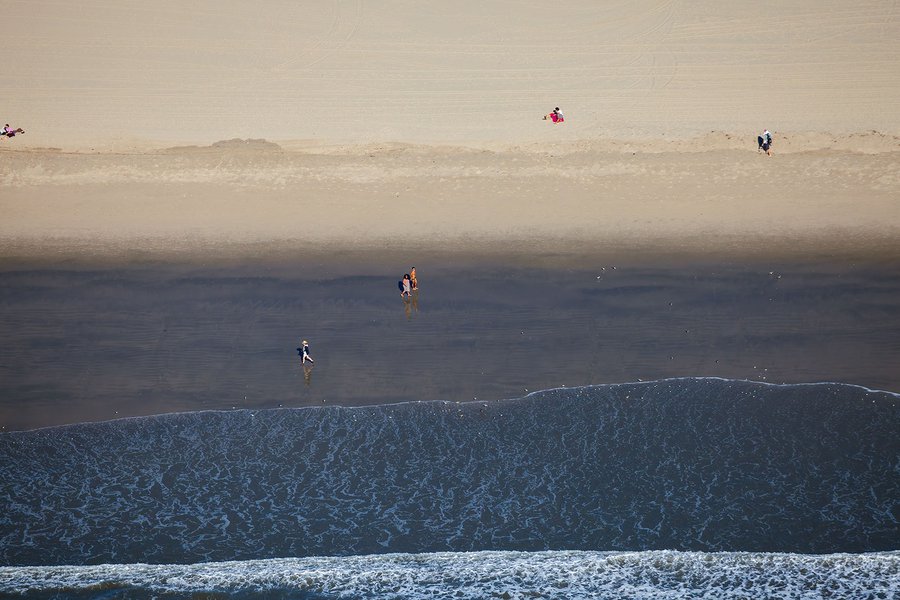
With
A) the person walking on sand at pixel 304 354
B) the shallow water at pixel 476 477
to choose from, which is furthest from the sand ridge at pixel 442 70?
the shallow water at pixel 476 477

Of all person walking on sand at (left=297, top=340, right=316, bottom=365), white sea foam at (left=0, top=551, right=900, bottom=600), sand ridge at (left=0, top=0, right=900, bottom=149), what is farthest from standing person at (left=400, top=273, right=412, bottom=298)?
white sea foam at (left=0, top=551, right=900, bottom=600)

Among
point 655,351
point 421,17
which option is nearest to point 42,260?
point 421,17

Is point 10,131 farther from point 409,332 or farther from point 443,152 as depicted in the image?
point 409,332

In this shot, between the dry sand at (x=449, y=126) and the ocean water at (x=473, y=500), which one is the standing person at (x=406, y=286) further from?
the ocean water at (x=473, y=500)

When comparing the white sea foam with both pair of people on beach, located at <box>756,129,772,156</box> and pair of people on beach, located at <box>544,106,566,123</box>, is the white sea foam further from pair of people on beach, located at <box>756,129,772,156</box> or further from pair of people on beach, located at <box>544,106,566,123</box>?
pair of people on beach, located at <box>544,106,566,123</box>

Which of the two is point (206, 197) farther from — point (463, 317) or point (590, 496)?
point (590, 496)

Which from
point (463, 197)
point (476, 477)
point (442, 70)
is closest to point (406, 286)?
point (463, 197)

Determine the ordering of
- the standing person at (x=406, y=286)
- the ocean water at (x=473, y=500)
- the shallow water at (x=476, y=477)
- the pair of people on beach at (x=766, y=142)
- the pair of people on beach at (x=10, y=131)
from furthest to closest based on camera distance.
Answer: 1. the pair of people on beach at (x=10, y=131)
2. the pair of people on beach at (x=766, y=142)
3. the standing person at (x=406, y=286)
4. the shallow water at (x=476, y=477)
5. the ocean water at (x=473, y=500)
